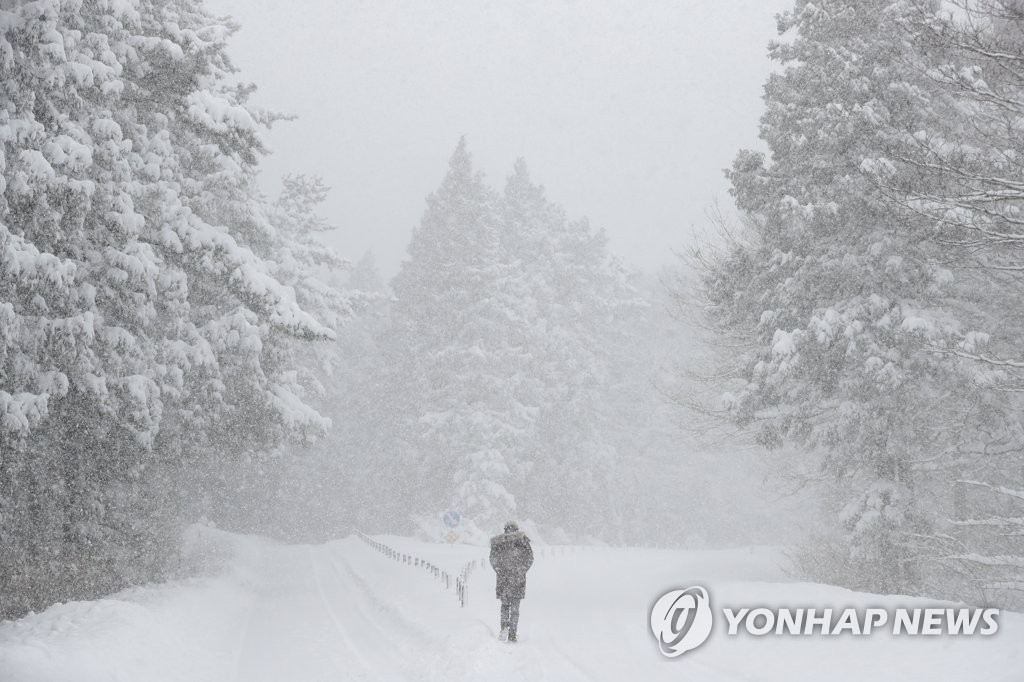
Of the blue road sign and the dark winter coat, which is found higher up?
the dark winter coat

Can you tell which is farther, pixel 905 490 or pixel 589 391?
pixel 589 391

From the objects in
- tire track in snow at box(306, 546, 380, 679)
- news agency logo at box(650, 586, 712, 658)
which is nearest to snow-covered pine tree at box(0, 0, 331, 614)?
tire track in snow at box(306, 546, 380, 679)

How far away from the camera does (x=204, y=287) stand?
18.5 m

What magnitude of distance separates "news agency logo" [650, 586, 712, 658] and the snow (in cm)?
24

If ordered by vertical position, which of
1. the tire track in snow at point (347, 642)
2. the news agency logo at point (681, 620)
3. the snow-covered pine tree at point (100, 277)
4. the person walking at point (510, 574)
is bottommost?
the tire track in snow at point (347, 642)

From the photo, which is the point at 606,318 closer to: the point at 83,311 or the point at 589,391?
the point at 589,391

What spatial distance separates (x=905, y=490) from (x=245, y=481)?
37.4m

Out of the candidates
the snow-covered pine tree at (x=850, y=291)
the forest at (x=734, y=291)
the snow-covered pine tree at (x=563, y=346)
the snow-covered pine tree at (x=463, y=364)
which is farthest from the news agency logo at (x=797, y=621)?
the snow-covered pine tree at (x=563, y=346)

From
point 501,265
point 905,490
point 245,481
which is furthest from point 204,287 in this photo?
point 245,481

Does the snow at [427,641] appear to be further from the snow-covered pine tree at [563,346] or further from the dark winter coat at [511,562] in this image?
the snow-covered pine tree at [563,346]

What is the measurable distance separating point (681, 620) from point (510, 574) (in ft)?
10.9

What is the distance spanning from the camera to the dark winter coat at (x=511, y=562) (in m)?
12.2

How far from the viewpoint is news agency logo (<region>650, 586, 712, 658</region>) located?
1225cm

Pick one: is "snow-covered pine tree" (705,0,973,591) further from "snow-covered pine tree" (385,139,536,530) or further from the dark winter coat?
"snow-covered pine tree" (385,139,536,530)
